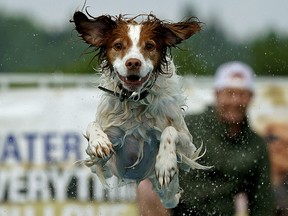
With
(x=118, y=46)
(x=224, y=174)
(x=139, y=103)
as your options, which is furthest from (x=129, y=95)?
(x=224, y=174)

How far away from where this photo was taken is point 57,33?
54.1ft

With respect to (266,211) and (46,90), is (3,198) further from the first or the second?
(266,211)

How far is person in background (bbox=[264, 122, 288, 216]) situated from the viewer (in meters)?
13.9

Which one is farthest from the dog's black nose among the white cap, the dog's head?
the white cap

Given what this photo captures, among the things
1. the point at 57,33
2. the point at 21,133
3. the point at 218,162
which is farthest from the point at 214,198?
the point at 57,33

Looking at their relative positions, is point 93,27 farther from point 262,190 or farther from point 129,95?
point 262,190

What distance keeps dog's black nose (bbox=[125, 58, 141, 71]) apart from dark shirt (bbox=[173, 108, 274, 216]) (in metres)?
2.28

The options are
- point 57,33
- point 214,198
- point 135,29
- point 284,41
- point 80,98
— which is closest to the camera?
point 135,29

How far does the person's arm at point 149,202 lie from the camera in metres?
12.4

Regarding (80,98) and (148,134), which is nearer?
(148,134)

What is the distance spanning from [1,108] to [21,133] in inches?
12.5

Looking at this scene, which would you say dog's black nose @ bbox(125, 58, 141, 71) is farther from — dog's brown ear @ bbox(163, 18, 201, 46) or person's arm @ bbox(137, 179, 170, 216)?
person's arm @ bbox(137, 179, 170, 216)

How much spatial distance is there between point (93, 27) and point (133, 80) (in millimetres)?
516

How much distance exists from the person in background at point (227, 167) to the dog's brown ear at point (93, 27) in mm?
1984
